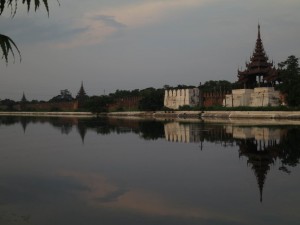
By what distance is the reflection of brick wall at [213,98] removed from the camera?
6029cm

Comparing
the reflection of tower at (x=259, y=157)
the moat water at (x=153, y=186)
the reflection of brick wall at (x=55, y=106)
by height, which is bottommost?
the moat water at (x=153, y=186)

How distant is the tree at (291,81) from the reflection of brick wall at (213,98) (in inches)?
410

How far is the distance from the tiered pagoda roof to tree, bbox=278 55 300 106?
1.80 m

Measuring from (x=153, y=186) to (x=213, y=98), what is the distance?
53.0 m

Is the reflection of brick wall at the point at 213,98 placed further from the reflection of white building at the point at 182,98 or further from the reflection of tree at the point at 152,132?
the reflection of tree at the point at 152,132

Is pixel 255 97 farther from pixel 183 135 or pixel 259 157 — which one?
pixel 259 157

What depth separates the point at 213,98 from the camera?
61.8m

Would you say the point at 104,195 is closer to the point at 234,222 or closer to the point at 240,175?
the point at 234,222

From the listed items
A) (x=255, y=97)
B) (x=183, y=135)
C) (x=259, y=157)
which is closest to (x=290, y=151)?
(x=259, y=157)

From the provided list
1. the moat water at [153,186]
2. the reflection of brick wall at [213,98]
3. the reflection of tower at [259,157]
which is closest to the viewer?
the moat water at [153,186]

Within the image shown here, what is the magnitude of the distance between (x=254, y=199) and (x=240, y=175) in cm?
284

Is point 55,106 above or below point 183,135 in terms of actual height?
above

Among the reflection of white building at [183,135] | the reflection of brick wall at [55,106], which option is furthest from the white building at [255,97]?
the reflection of brick wall at [55,106]

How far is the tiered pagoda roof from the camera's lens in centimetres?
5222
